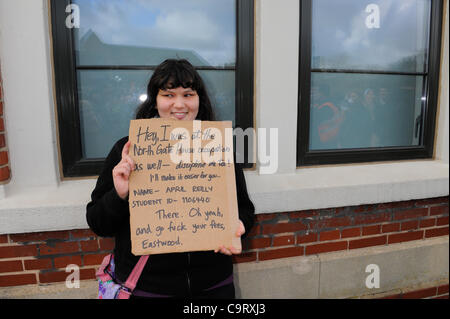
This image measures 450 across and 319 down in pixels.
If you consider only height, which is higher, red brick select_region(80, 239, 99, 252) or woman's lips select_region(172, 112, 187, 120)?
woman's lips select_region(172, 112, 187, 120)

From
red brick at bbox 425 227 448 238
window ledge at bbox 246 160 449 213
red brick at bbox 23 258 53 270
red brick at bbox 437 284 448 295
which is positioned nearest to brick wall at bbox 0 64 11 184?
red brick at bbox 23 258 53 270

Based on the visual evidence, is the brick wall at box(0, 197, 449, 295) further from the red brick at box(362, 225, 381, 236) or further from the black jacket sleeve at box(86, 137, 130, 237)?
the black jacket sleeve at box(86, 137, 130, 237)

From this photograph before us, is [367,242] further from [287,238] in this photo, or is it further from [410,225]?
[287,238]

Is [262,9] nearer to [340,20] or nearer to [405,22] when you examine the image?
[340,20]

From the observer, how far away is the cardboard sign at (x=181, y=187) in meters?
1.10

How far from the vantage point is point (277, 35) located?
5.89 ft

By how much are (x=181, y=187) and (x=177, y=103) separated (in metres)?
0.36

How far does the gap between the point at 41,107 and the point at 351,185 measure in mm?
1970

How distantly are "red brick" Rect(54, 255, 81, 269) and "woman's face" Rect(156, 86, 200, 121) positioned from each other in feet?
3.61

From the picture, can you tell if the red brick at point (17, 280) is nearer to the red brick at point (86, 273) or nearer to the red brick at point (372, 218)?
the red brick at point (86, 273)

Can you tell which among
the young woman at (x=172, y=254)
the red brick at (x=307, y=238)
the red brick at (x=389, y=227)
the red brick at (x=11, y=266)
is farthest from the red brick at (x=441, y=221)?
the red brick at (x=11, y=266)

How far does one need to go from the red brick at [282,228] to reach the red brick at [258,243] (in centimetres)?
5

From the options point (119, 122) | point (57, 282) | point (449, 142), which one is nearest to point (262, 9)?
point (119, 122)

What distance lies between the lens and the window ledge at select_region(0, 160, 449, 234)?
4.99ft
